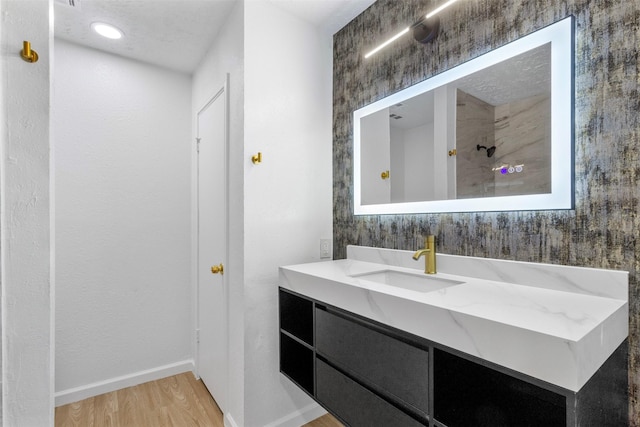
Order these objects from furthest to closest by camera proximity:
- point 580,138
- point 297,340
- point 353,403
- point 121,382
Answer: point 121,382 < point 297,340 < point 353,403 < point 580,138

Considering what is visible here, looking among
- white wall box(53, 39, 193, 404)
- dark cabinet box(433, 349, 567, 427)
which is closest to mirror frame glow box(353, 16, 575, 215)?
dark cabinet box(433, 349, 567, 427)

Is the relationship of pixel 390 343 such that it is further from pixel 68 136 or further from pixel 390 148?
pixel 68 136

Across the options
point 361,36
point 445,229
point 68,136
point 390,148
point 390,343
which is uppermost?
point 361,36

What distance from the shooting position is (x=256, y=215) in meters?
1.69

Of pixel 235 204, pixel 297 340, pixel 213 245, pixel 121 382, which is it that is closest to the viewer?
pixel 297 340

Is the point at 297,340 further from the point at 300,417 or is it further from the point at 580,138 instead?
the point at 580,138

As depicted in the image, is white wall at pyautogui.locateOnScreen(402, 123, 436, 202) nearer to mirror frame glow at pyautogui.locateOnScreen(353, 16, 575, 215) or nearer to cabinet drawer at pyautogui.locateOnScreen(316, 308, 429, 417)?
mirror frame glow at pyautogui.locateOnScreen(353, 16, 575, 215)

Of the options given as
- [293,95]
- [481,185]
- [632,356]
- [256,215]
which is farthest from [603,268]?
[293,95]

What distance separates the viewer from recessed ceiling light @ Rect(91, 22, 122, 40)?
6.19 feet

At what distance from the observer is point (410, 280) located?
4.77 ft

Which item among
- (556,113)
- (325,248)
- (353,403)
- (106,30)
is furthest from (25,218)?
(556,113)

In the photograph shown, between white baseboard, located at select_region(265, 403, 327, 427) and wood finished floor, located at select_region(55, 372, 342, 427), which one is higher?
white baseboard, located at select_region(265, 403, 327, 427)

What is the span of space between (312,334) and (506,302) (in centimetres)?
83

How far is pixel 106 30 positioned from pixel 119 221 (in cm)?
126
